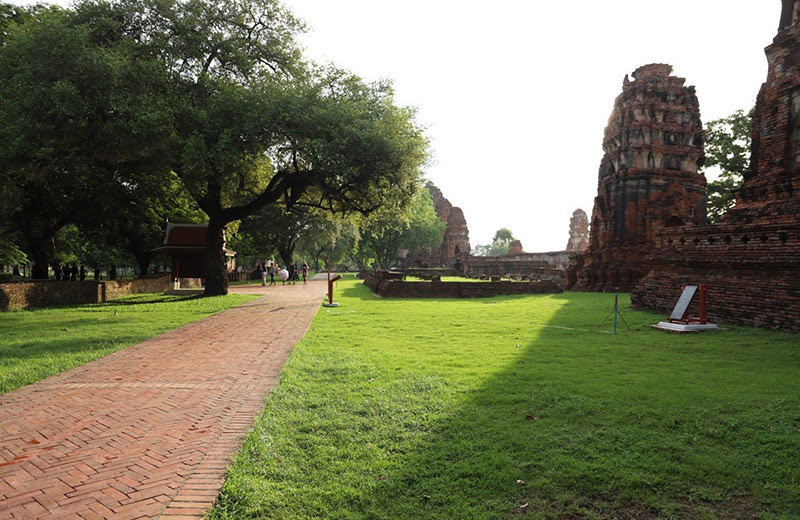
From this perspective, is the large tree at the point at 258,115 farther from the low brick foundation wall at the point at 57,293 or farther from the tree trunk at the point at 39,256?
the tree trunk at the point at 39,256

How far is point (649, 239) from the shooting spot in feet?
66.1

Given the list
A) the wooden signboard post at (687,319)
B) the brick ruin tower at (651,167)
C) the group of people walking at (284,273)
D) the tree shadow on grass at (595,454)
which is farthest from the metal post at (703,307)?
the group of people walking at (284,273)

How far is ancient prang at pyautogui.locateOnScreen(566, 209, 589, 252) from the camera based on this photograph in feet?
154

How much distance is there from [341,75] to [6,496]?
16.8m

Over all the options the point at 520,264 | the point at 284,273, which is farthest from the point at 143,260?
the point at 520,264

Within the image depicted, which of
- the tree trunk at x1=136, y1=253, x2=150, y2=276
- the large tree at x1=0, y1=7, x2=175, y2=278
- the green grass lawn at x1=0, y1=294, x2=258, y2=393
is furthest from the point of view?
the tree trunk at x1=136, y1=253, x2=150, y2=276

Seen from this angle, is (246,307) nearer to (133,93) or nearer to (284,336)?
(284,336)

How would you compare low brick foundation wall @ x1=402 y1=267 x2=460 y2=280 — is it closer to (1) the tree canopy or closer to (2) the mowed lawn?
(1) the tree canopy

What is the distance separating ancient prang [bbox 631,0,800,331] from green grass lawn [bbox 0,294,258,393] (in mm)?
12513

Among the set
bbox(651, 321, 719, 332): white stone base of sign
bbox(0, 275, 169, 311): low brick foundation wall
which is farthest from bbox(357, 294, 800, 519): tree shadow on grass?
bbox(0, 275, 169, 311): low brick foundation wall

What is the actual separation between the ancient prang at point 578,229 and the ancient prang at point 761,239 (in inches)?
1352

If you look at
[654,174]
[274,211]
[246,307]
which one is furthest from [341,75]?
[274,211]

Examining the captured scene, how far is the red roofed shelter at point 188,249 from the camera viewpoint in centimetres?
2525

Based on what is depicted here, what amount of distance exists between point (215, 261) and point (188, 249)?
633 centimetres
